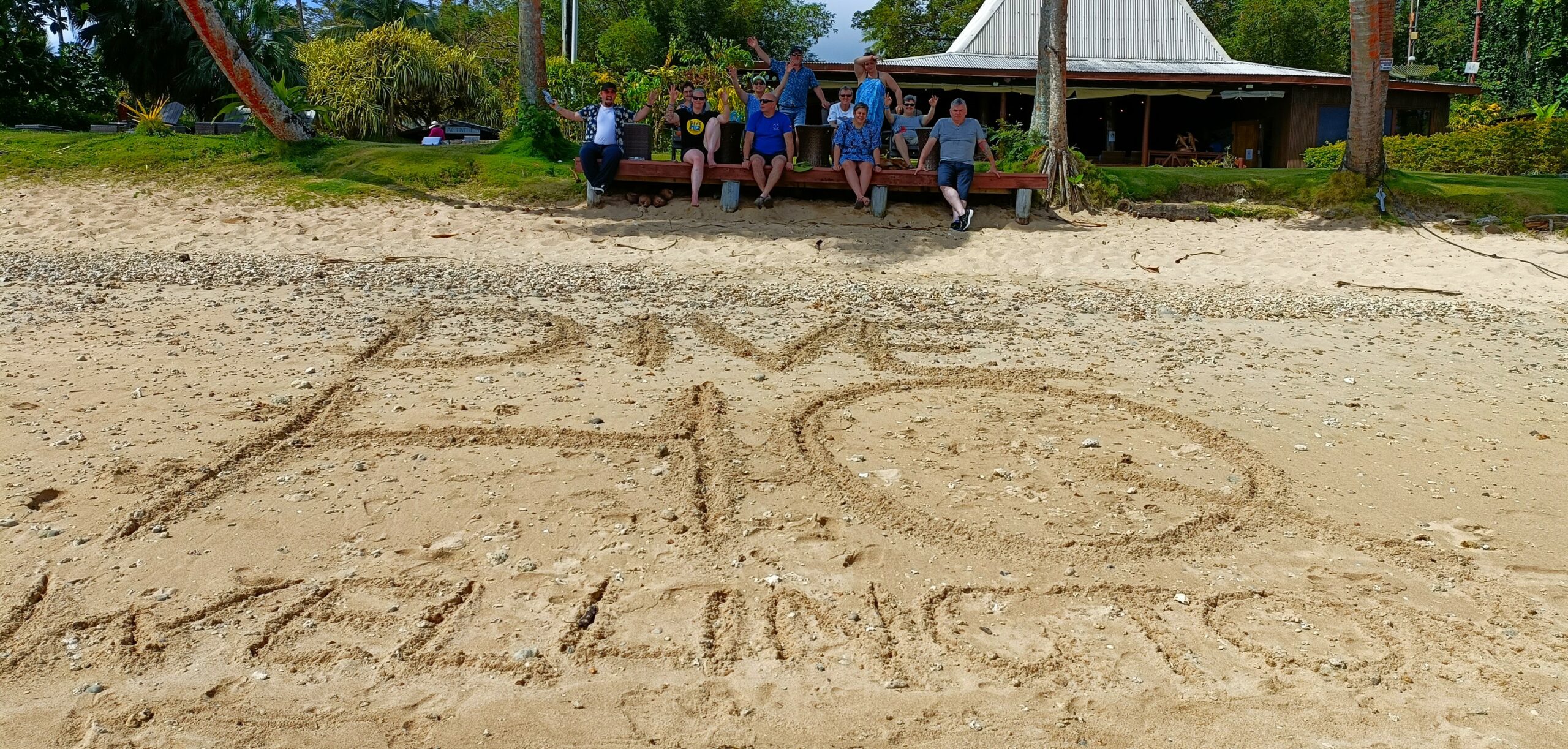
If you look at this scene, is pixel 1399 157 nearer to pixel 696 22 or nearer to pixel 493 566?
pixel 493 566

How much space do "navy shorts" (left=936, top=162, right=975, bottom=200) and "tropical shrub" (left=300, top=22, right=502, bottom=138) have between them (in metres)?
11.3

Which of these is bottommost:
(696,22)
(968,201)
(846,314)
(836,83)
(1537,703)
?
(1537,703)

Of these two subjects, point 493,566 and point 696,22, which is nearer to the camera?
point 493,566

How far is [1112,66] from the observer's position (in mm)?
22109

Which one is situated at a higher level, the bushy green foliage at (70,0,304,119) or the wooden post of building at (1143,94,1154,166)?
the bushy green foliage at (70,0,304,119)

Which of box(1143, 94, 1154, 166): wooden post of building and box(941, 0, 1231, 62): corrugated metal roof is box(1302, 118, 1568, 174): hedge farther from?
box(941, 0, 1231, 62): corrugated metal roof

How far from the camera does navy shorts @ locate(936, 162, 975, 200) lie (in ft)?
36.3

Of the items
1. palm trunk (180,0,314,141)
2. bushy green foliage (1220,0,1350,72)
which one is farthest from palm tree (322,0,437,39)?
bushy green foliage (1220,0,1350,72)

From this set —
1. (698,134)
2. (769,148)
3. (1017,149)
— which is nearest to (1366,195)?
(1017,149)

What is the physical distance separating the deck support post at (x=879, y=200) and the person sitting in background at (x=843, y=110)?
718 mm

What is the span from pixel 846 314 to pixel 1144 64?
17.2m

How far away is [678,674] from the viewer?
3.29 metres

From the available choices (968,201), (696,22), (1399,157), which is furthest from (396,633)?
(696,22)

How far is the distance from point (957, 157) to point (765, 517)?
738 cm
